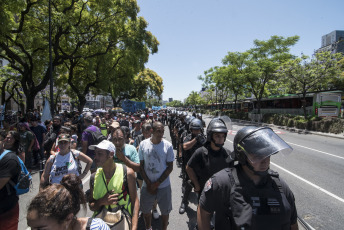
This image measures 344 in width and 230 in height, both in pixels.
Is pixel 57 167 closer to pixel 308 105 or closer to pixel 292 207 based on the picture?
pixel 292 207

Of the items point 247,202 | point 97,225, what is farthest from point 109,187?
point 247,202

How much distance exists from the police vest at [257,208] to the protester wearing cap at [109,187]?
3.97 ft

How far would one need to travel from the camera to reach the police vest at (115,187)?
7.08 ft

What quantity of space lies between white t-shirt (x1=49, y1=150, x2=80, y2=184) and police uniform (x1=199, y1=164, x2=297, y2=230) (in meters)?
2.36

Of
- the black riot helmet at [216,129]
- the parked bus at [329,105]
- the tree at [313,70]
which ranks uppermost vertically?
the tree at [313,70]

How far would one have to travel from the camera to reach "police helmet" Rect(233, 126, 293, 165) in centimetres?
146

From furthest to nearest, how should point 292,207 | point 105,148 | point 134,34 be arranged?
point 134,34, point 105,148, point 292,207

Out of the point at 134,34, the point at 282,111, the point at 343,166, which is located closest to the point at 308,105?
the point at 282,111

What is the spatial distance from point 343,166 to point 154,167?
7298 mm

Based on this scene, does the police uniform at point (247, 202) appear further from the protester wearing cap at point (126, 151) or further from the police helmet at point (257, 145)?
the protester wearing cap at point (126, 151)

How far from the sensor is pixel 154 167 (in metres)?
3.09

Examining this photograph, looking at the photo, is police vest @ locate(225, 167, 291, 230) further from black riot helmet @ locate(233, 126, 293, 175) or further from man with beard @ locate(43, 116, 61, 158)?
man with beard @ locate(43, 116, 61, 158)

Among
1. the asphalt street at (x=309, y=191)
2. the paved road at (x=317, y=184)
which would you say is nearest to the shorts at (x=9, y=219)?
the asphalt street at (x=309, y=191)

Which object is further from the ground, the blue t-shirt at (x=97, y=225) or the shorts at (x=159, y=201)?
the blue t-shirt at (x=97, y=225)
